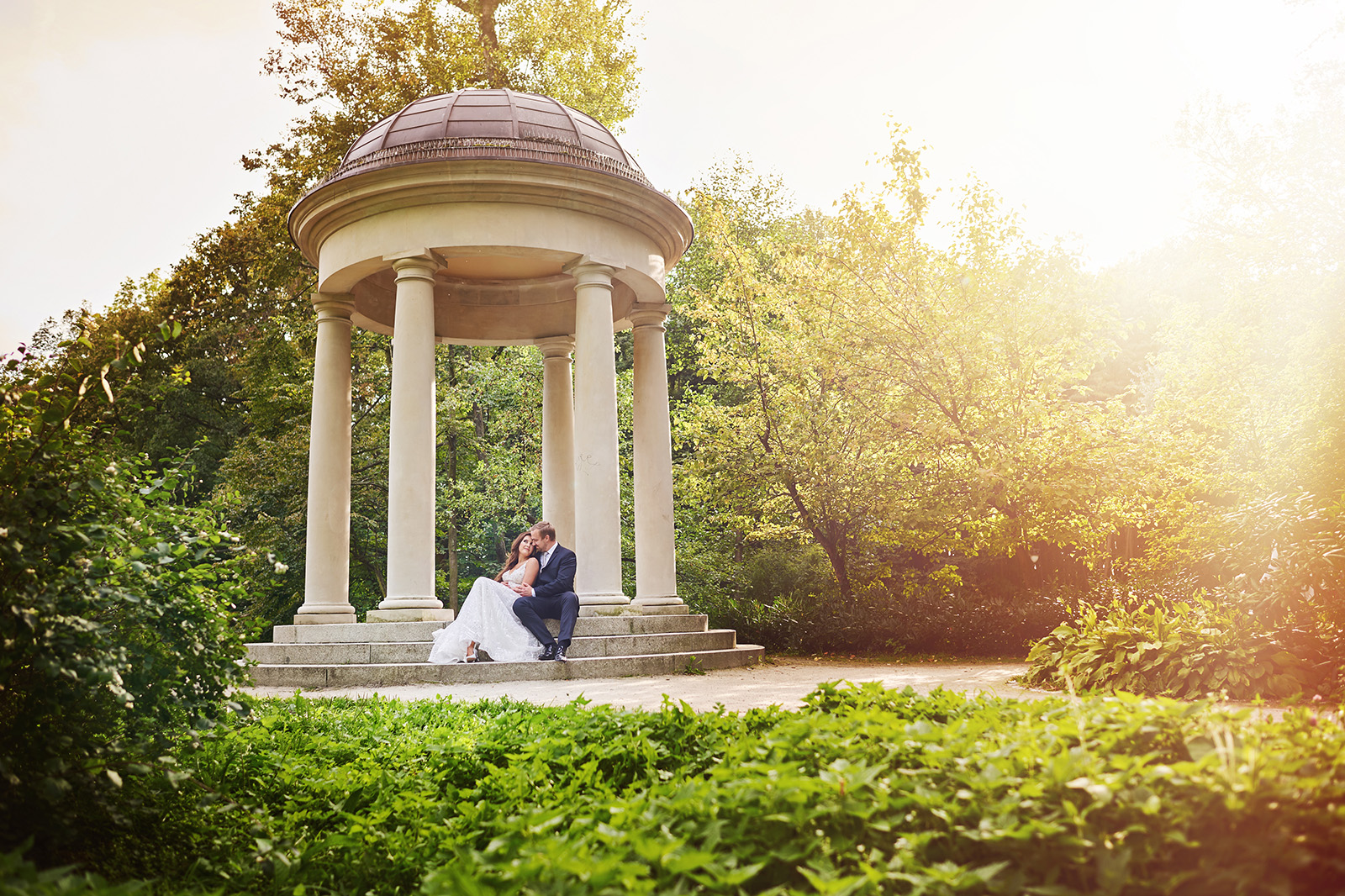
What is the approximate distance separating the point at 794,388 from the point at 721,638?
8114 mm

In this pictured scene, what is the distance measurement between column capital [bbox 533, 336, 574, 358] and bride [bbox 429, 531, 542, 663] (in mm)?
7978

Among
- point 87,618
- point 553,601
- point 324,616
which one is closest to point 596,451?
point 553,601

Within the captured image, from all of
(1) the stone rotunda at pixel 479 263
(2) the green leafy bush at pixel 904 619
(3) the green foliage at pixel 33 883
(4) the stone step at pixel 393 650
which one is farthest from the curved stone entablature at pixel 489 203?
(3) the green foliage at pixel 33 883

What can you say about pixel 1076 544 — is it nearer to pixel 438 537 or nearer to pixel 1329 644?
pixel 1329 644

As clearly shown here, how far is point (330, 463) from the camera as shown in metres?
18.1

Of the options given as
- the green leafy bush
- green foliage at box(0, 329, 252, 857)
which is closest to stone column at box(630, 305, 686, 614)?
the green leafy bush

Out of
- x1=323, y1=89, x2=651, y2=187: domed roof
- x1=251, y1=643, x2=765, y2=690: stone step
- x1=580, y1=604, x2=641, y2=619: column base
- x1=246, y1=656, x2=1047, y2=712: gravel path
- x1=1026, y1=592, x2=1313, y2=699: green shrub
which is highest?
x1=323, y1=89, x2=651, y2=187: domed roof

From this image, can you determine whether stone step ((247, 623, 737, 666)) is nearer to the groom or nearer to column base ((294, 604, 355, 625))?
the groom

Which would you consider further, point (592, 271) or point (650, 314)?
point (650, 314)

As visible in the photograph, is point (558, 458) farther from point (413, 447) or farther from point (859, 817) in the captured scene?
point (859, 817)

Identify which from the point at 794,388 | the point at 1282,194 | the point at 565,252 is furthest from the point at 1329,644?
the point at 1282,194

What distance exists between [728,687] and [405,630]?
5.66 m

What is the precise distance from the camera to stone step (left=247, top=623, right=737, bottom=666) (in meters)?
14.4

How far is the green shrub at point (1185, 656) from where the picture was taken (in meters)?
8.84
